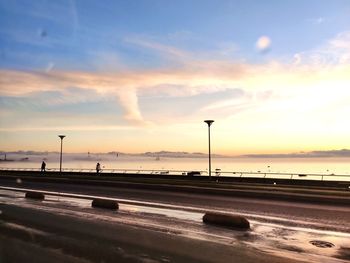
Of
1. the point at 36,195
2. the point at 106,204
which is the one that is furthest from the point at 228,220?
the point at 36,195

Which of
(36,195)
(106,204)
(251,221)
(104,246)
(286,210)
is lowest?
(104,246)

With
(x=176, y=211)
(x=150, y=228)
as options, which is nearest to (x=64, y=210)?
(x=176, y=211)

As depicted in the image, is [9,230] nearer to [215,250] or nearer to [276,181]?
[215,250]

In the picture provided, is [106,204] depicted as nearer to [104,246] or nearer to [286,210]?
[286,210]

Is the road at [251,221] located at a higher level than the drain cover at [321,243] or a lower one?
higher

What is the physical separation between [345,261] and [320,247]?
139 cm

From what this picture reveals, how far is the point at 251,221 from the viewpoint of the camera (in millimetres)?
15102

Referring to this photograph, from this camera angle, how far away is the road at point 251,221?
10.5 m

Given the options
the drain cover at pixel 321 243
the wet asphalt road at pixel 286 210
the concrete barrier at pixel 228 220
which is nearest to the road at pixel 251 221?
the wet asphalt road at pixel 286 210

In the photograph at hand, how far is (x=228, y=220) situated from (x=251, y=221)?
1.22 metres

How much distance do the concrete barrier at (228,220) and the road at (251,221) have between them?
28 cm

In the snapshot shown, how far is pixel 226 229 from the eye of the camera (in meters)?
13.3

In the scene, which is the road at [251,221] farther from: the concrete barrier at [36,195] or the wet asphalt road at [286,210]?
the concrete barrier at [36,195]

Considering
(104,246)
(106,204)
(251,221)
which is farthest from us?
(106,204)
